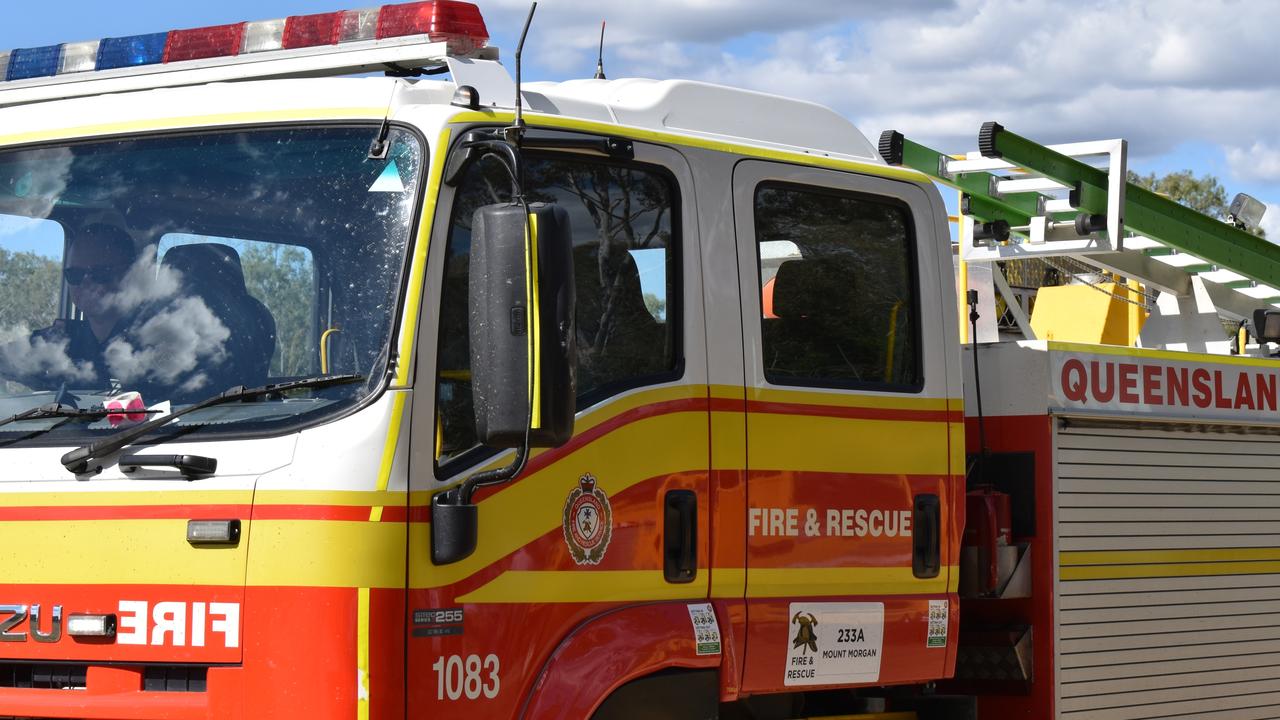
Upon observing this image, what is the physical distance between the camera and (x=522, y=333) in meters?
4.00

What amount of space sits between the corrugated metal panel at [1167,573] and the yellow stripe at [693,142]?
1196 mm

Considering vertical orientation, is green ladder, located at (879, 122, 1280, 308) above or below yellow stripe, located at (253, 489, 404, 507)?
above

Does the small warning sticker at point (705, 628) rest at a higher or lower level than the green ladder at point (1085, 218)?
lower

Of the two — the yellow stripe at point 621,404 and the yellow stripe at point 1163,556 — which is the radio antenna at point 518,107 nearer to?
the yellow stripe at point 621,404

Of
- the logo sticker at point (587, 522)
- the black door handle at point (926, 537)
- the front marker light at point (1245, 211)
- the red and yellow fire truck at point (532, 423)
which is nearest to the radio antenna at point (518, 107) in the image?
the red and yellow fire truck at point (532, 423)

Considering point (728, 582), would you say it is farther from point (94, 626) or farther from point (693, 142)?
point (94, 626)

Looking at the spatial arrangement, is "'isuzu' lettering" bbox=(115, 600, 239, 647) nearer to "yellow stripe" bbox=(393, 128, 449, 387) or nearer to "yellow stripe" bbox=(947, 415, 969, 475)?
"yellow stripe" bbox=(393, 128, 449, 387)

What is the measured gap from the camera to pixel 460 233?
435 centimetres

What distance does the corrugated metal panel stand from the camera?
592 cm

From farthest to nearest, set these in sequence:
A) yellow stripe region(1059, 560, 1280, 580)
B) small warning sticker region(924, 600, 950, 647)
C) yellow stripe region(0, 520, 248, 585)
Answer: yellow stripe region(1059, 560, 1280, 580), small warning sticker region(924, 600, 950, 647), yellow stripe region(0, 520, 248, 585)

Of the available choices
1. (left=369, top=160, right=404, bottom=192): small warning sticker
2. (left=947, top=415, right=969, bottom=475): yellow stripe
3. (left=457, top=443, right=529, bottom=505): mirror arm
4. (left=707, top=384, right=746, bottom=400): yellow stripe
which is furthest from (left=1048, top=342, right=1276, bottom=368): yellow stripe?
(left=369, top=160, right=404, bottom=192): small warning sticker

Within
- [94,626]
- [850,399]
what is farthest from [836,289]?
[94,626]

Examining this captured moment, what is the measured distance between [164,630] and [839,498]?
2133 mm

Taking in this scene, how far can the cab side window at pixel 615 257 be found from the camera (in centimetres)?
466
